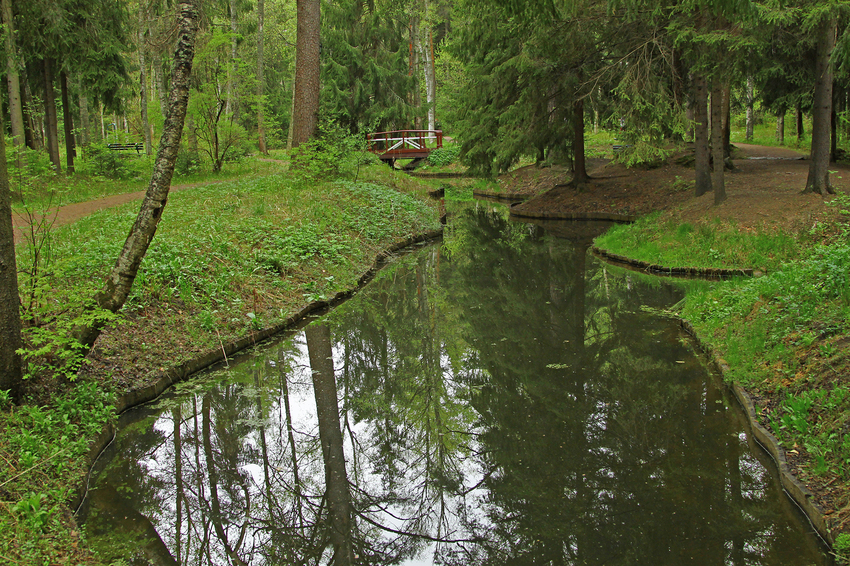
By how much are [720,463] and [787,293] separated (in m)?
2.97

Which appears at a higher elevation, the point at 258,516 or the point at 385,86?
the point at 385,86

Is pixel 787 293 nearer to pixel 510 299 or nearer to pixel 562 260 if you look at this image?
pixel 510 299

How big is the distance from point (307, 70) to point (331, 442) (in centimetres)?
1368

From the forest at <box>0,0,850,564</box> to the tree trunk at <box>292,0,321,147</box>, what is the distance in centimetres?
6

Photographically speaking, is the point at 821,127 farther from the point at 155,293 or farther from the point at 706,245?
the point at 155,293

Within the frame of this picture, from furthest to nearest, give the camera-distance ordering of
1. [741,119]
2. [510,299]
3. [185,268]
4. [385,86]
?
1. [741,119]
2. [385,86]
3. [510,299]
4. [185,268]

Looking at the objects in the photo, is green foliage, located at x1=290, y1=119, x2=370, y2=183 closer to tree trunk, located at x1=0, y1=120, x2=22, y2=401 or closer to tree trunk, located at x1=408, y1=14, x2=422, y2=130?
tree trunk, located at x1=0, y1=120, x2=22, y2=401

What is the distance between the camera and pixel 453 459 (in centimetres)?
546

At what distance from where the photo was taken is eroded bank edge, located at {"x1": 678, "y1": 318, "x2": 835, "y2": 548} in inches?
163

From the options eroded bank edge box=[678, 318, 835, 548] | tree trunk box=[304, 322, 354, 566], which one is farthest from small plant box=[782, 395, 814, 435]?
tree trunk box=[304, 322, 354, 566]

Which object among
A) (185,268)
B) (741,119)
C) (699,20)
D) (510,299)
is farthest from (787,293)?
(741,119)

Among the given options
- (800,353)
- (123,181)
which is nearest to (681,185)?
(800,353)

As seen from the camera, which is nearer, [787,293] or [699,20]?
[787,293]

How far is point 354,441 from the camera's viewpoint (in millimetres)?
5852
